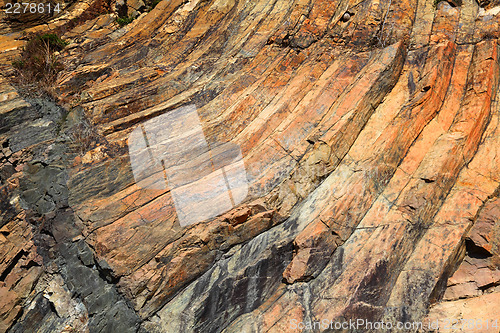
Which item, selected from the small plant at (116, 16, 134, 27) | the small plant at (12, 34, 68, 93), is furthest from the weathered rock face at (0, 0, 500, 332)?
the small plant at (116, 16, 134, 27)

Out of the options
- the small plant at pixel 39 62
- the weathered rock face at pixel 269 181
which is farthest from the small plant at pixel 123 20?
the small plant at pixel 39 62

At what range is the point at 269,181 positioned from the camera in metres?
7.74

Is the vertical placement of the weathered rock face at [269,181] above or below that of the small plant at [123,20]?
below

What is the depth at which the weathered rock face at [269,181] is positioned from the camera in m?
6.85

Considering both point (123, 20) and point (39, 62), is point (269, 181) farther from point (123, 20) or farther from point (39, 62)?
point (123, 20)

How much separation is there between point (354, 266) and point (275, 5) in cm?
749

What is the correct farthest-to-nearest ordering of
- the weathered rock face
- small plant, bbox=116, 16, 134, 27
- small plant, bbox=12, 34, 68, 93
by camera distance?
1. small plant, bbox=116, 16, 134, 27
2. small plant, bbox=12, 34, 68, 93
3. the weathered rock face

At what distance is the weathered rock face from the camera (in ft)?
22.5

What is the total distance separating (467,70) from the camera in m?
8.79

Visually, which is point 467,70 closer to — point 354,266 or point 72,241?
point 354,266

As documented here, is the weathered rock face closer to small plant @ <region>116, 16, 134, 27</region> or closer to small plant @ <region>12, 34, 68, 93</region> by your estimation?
small plant @ <region>12, 34, 68, 93</region>

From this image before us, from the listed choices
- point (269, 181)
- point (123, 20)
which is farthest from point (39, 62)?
point (269, 181)

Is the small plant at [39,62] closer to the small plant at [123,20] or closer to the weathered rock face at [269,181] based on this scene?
the weathered rock face at [269,181]

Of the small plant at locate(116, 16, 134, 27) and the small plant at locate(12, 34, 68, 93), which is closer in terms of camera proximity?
the small plant at locate(12, 34, 68, 93)
